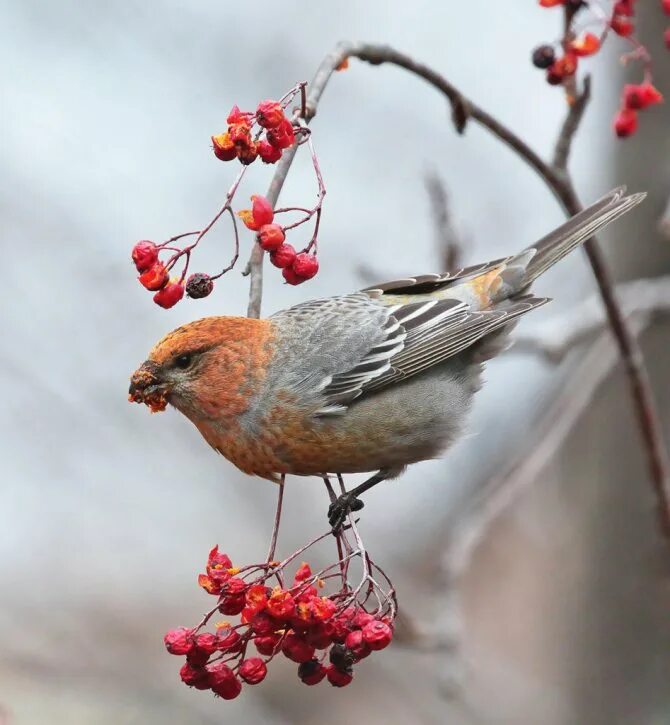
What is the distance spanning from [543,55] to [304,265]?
1301mm

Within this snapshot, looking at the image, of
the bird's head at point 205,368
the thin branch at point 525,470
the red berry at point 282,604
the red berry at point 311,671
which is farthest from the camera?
the thin branch at point 525,470

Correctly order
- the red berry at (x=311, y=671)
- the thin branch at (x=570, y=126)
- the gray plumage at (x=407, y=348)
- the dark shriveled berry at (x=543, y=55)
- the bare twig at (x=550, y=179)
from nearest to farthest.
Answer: the red berry at (x=311, y=671), the bare twig at (x=550, y=179), the thin branch at (x=570, y=126), the dark shriveled berry at (x=543, y=55), the gray plumage at (x=407, y=348)

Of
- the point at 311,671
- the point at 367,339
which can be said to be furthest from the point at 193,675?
the point at 367,339

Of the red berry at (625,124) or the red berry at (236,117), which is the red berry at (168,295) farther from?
the red berry at (625,124)

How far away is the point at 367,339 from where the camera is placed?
12.6 ft

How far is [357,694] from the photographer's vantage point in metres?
7.28

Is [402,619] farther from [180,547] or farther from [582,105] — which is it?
[180,547]

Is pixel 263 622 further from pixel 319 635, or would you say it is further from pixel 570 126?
pixel 570 126

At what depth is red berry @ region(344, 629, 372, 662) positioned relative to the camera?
8.34 ft

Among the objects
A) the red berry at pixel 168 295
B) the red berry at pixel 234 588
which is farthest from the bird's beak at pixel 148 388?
the red berry at pixel 234 588

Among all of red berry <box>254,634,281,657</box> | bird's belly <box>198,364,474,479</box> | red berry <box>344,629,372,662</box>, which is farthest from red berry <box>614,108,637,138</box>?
red berry <box>254,634,281,657</box>

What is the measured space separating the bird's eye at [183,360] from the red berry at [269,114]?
3.20 feet

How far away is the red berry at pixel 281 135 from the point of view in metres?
2.59

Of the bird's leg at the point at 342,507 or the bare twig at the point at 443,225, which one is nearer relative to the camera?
the bird's leg at the point at 342,507
